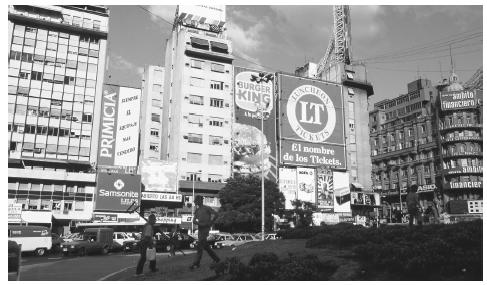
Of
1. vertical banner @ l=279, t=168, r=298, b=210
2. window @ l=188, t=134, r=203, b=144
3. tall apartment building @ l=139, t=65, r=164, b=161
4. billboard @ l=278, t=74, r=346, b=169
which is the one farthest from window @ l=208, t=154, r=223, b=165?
tall apartment building @ l=139, t=65, r=164, b=161

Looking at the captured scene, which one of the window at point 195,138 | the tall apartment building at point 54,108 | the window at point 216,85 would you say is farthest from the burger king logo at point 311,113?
the tall apartment building at point 54,108

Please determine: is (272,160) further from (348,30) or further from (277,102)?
(348,30)

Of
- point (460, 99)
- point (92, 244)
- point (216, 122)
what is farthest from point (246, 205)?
point (460, 99)

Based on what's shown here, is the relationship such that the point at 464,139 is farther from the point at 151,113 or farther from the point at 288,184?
the point at 151,113

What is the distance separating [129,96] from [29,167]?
15479 mm

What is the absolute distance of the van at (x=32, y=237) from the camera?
98.8 ft

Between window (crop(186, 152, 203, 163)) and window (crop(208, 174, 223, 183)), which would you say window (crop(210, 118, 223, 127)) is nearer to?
window (crop(186, 152, 203, 163))

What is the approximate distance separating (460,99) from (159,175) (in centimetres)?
5528

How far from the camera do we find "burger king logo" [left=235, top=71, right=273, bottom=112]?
6988cm

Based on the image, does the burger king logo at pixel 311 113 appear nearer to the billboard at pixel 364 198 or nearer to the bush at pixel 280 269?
the billboard at pixel 364 198

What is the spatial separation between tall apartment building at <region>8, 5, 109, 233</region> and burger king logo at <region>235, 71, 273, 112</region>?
19937 mm

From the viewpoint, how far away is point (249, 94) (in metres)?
70.8

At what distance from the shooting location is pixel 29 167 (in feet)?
192

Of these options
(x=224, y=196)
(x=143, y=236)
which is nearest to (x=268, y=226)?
(x=224, y=196)
